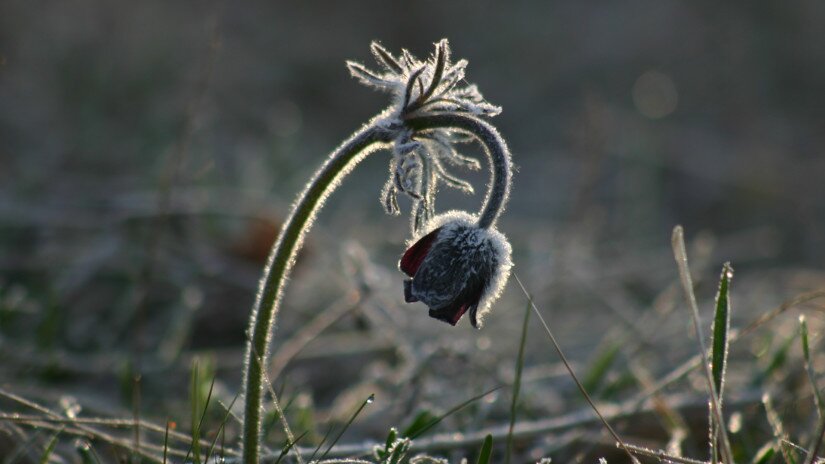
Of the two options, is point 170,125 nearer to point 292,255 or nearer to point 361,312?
point 361,312

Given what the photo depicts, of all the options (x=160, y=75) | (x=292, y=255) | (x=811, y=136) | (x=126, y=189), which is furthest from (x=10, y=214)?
(x=811, y=136)

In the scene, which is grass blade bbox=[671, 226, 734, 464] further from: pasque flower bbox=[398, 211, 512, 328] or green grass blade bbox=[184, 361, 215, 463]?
green grass blade bbox=[184, 361, 215, 463]

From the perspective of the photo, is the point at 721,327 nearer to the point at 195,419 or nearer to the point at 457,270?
the point at 457,270

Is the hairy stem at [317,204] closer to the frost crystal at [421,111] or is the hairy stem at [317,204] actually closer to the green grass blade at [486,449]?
the frost crystal at [421,111]

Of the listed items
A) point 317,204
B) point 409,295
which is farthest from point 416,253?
point 317,204

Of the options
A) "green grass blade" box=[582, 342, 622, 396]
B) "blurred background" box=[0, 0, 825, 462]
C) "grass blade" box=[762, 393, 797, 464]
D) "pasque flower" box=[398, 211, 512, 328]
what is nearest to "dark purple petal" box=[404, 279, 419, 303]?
"pasque flower" box=[398, 211, 512, 328]
